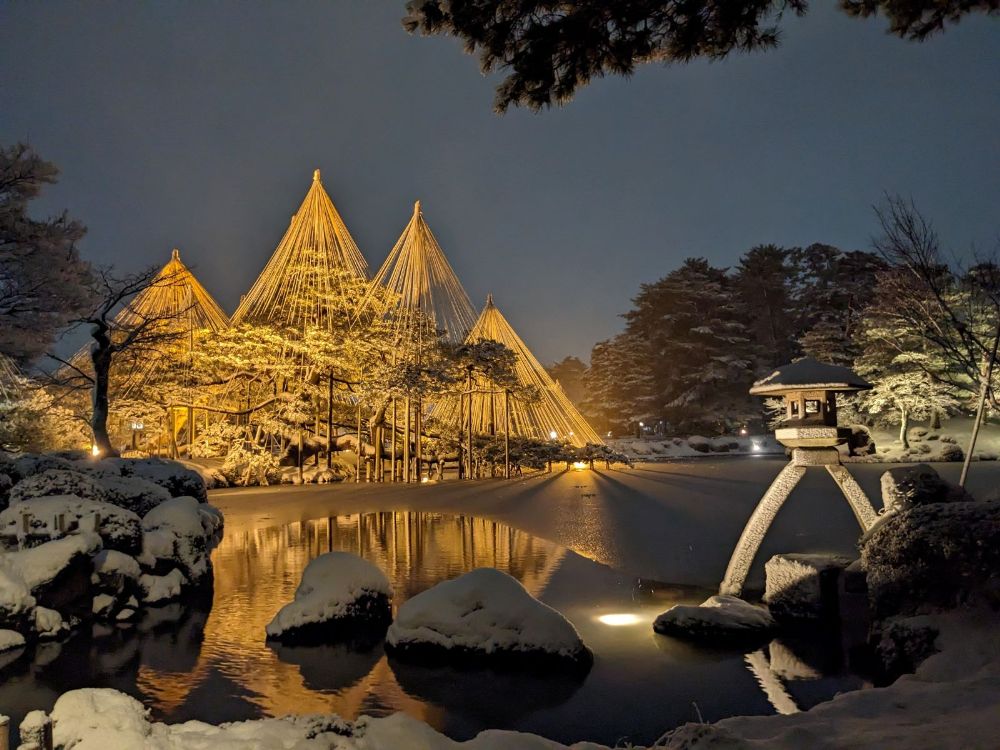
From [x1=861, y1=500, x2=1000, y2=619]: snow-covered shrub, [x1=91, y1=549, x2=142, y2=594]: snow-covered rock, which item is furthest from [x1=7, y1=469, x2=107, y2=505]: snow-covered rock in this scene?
[x1=861, y1=500, x2=1000, y2=619]: snow-covered shrub

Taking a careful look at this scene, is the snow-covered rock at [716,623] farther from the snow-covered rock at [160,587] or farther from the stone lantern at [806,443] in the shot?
the snow-covered rock at [160,587]

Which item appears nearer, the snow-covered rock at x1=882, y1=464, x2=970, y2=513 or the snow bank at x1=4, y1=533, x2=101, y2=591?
the snow-covered rock at x1=882, y1=464, x2=970, y2=513

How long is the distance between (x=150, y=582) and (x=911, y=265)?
10642mm

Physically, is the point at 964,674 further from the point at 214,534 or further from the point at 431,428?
the point at 431,428

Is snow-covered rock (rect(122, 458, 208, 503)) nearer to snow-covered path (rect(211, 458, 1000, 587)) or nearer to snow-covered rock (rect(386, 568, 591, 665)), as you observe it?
snow-covered path (rect(211, 458, 1000, 587))

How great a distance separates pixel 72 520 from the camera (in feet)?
22.6

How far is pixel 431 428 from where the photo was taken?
22156 mm

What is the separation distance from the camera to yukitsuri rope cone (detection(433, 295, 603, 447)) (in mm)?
21875

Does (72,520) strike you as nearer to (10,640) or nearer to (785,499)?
(10,640)

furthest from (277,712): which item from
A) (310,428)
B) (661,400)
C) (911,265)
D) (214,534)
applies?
(661,400)

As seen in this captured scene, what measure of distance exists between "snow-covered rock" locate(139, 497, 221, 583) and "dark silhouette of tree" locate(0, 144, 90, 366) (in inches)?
161

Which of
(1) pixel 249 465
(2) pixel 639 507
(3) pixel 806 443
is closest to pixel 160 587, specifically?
(3) pixel 806 443

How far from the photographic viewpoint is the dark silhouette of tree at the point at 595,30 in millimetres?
3271

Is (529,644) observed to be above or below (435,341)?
below
